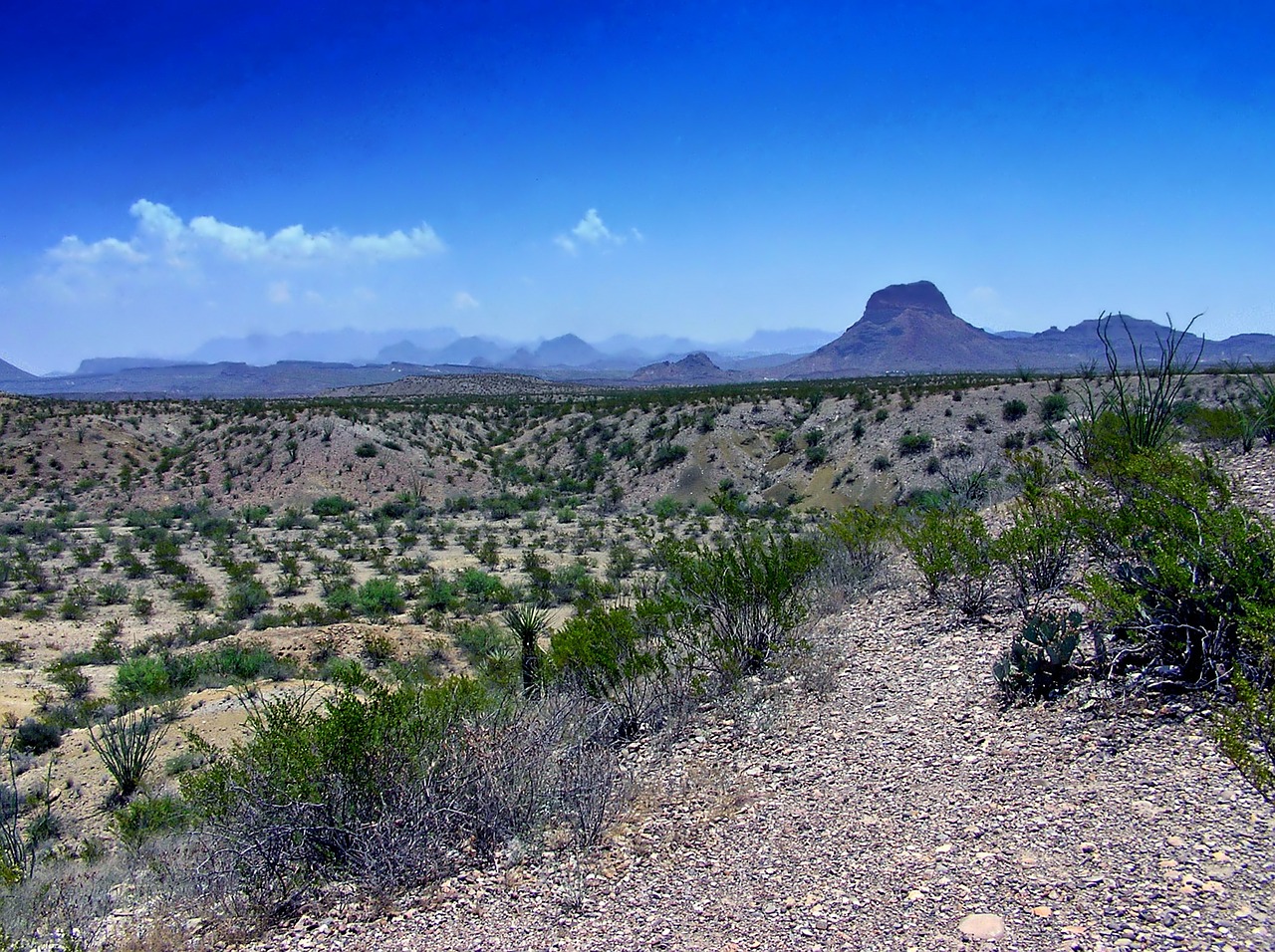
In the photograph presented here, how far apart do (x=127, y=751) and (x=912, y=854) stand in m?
9.06

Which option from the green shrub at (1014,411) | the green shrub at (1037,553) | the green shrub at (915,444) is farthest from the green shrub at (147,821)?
the green shrub at (1014,411)

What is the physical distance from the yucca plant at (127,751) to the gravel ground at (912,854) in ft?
19.7

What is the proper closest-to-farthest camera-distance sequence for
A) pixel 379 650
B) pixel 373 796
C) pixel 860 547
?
pixel 373 796
pixel 860 547
pixel 379 650

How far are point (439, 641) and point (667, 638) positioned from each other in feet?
25.7

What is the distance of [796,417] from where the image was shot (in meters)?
41.8

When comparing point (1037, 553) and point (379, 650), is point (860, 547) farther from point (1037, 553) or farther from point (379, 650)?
point (379, 650)

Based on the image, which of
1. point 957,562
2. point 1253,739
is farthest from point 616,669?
point 1253,739

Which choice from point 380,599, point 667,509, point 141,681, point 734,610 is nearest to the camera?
point 734,610

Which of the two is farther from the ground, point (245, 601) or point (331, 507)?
point (331, 507)

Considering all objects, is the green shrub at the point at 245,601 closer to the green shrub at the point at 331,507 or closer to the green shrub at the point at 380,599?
the green shrub at the point at 380,599

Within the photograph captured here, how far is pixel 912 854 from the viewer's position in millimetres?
4266

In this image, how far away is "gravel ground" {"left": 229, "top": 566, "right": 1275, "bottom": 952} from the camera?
3570 mm

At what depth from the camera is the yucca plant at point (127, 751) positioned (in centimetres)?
891

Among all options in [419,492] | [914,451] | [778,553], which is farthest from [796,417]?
[778,553]
